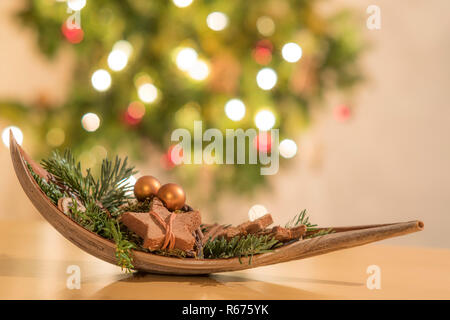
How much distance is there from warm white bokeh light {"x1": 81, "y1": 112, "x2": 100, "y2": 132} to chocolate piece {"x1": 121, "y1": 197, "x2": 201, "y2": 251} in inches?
43.7

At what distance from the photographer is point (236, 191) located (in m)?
1.71

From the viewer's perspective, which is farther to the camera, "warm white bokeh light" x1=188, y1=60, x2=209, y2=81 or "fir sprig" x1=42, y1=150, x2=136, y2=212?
"warm white bokeh light" x1=188, y1=60, x2=209, y2=81

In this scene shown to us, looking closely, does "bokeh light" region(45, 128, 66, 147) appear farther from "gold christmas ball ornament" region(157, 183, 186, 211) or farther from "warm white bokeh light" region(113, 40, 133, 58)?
"gold christmas ball ornament" region(157, 183, 186, 211)

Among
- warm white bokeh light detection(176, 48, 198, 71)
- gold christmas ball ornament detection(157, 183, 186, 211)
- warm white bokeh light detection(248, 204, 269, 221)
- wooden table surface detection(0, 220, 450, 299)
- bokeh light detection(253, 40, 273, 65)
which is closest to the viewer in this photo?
wooden table surface detection(0, 220, 450, 299)

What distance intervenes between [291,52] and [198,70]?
1.06 ft

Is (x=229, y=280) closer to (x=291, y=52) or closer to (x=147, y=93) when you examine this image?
(x=147, y=93)

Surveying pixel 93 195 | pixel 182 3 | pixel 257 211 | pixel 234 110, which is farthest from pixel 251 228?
pixel 257 211

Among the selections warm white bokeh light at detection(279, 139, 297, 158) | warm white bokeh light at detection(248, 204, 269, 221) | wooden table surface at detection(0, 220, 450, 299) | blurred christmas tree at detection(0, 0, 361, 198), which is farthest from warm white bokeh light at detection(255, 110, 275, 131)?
wooden table surface at detection(0, 220, 450, 299)

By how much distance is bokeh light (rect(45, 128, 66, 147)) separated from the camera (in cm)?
165

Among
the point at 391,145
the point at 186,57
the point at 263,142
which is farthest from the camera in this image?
the point at 391,145

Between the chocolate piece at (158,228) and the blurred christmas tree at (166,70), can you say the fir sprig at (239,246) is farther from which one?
the blurred christmas tree at (166,70)

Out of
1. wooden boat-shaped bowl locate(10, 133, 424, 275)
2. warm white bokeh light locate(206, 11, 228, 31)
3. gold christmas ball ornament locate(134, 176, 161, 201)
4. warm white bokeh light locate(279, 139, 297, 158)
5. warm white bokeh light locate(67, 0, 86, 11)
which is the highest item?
warm white bokeh light locate(67, 0, 86, 11)

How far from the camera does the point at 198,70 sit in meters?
1.59

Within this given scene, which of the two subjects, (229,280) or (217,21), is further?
(217,21)
